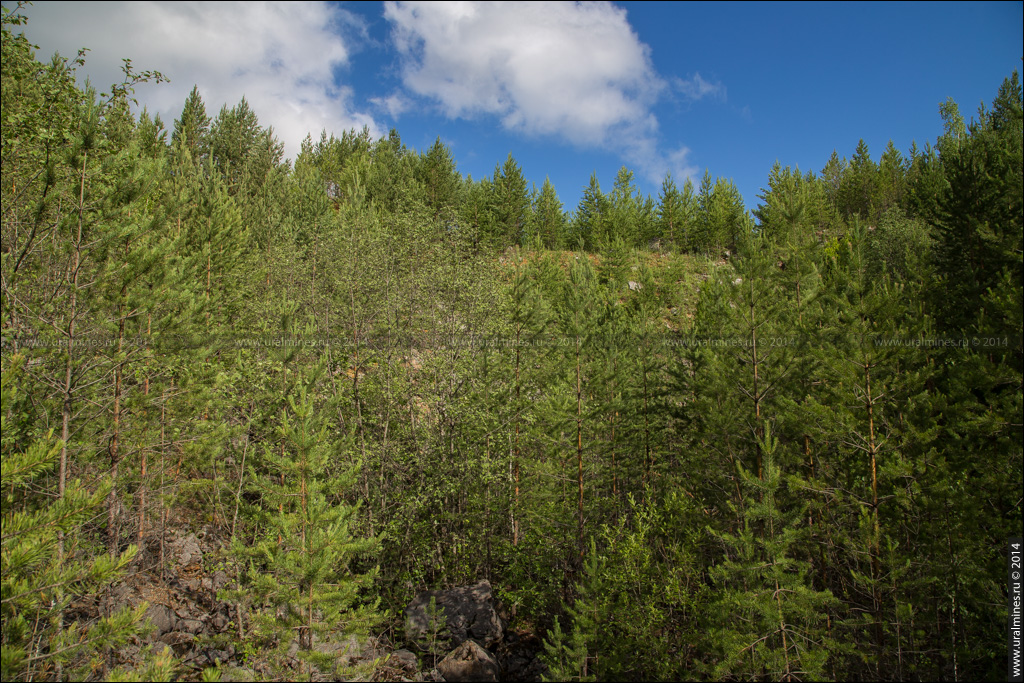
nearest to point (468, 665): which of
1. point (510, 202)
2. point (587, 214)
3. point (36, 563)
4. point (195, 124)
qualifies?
point (36, 563)

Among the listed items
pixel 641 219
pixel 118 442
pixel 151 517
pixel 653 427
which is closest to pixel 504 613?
pixel 653 427

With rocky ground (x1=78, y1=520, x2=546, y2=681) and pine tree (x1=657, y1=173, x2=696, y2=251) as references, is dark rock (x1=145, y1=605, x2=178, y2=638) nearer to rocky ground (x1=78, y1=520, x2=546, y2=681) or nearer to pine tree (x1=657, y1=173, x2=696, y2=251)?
rocky ground (x1=78, y1=520, x2=546, y2=681)

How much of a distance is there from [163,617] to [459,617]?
7122mm

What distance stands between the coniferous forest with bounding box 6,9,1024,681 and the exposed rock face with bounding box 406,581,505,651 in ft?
1.68

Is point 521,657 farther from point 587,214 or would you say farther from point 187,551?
point 587,214

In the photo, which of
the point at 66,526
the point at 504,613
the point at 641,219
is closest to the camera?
the point at 66,526

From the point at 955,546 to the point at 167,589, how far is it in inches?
722

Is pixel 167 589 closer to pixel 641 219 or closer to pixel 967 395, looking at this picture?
pixel 967 395

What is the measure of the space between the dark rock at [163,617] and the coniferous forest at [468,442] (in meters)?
0.10

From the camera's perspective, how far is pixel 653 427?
15.1 m

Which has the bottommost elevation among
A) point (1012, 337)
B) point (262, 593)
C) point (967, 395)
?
point (262, 593)

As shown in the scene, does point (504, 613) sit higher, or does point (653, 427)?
point (653, 427)

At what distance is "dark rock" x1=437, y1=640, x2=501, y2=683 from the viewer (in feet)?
36.6

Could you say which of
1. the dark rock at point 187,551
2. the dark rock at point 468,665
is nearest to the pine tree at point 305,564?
the dark rock at point 468,665
